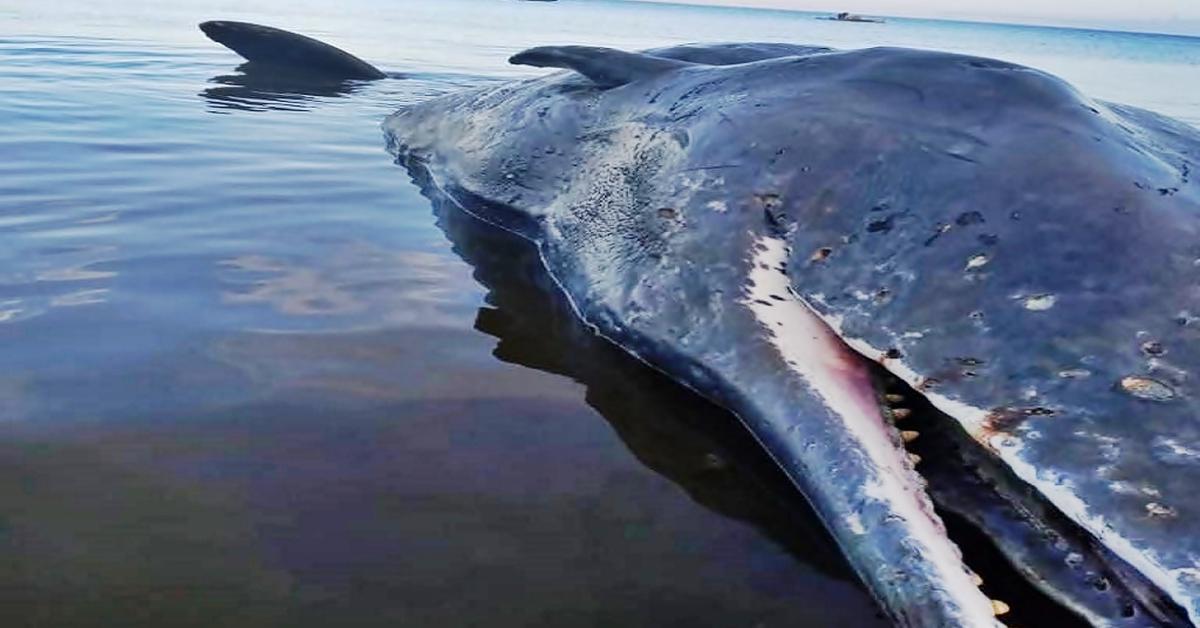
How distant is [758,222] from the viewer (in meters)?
3.17

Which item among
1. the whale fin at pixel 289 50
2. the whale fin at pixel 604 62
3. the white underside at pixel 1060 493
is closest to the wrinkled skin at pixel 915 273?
the white underside at pixel 1060 493

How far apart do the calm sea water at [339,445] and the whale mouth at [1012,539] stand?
1.05ft

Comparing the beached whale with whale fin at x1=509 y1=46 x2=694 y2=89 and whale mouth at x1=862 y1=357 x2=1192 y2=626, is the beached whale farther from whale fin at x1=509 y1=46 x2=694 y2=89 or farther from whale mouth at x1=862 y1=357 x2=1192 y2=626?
whale fin at x1=509 y1=46 x2=694 y2=89

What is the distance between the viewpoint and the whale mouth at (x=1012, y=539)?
189 cm

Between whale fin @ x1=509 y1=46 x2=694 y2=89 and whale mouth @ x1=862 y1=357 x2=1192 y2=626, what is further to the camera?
whale fin @ x1=509 y1=46 x2=694 y2=89

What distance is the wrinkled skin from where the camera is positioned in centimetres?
199

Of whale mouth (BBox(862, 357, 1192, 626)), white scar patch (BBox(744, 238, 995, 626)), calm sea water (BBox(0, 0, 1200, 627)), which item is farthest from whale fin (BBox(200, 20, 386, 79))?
whale mouth (BBox(862, 357, 1192, 626))

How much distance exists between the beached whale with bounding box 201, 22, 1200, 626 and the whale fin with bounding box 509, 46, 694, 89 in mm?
325

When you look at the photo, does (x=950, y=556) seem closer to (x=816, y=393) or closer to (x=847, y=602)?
(x=847, y=602)

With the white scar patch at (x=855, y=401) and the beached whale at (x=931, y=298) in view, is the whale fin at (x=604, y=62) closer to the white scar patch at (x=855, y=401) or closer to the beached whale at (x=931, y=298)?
the beached whale at (x=931, y=298)

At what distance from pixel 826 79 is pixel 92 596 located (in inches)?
111

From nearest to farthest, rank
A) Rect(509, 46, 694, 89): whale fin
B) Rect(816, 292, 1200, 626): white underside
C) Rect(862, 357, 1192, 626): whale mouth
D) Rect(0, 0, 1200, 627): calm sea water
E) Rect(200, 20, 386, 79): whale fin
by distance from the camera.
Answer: Rect(816, 292, 1200, 626): white underside, Rect(862, 357, 1192, 626): whale mouth, Rect(0, 0, 1200, 627): calm sea water, Rect(509, 46, 694, 89): whale fin, Rect(200, 20, 386, 79): whale fin

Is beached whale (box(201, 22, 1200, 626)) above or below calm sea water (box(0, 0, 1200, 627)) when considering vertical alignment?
above

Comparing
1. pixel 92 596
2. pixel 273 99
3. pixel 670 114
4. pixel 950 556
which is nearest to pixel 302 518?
pixel 92 596
